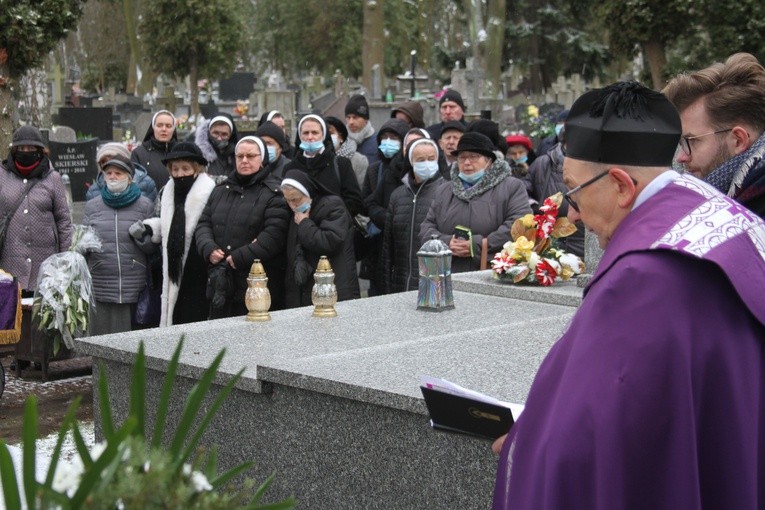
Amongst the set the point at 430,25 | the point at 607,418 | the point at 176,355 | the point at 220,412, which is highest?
the point at 430,25

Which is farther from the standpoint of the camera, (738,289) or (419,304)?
(419,304)

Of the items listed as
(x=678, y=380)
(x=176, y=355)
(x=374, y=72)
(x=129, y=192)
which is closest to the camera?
(x=176, y=355)

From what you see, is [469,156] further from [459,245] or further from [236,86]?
[236,86]

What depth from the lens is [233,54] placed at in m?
39.9

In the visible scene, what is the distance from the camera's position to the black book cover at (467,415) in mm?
3053

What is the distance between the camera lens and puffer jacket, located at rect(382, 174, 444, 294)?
8500mm

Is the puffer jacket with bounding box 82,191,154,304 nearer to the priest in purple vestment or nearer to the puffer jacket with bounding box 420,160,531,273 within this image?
the puffer jacket with bounding box 420,160,531,273

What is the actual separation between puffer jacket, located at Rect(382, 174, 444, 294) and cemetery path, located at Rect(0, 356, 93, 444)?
232 centimetres

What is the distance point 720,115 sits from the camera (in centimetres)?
394

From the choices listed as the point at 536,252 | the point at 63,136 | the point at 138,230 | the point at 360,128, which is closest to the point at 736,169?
the point at 536,252

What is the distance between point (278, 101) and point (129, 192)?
23.2 metres

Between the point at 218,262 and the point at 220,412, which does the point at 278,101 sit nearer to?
the point at 218,262

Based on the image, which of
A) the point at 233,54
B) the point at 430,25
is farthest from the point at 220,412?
the point at 430,25

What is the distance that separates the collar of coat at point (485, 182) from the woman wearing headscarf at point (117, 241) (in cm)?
227
